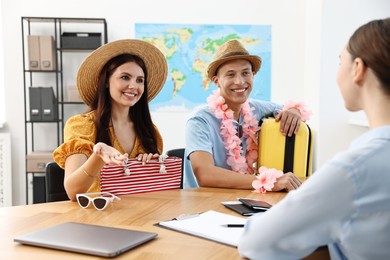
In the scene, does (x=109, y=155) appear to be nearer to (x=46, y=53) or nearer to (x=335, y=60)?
(x=46, y=53)

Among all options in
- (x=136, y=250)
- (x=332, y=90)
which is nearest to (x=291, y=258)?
(x=136, y=250)

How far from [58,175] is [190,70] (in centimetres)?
295

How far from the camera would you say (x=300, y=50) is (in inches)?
196

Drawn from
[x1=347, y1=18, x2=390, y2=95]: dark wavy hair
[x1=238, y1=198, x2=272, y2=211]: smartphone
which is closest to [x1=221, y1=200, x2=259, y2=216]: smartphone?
[x1=238, y1=198, x2=272, y2=211]: smartphone

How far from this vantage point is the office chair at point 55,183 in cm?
218

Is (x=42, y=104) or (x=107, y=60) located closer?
(x=107, y=60)

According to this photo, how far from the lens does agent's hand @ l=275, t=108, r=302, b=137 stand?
230cm

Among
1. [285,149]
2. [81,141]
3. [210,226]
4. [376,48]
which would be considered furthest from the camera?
[285,149]

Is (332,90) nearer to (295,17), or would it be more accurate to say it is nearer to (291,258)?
(295,17)

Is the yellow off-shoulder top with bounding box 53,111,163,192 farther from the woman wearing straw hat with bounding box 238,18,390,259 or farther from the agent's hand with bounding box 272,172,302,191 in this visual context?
the woman wearing straw hat with bounding box 238,18,390,259

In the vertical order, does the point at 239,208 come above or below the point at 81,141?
below

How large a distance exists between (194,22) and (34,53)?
169 cm

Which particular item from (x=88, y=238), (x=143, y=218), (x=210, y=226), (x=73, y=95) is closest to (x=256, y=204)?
(x=210, y=226)

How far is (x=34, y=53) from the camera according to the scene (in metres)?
4.50
